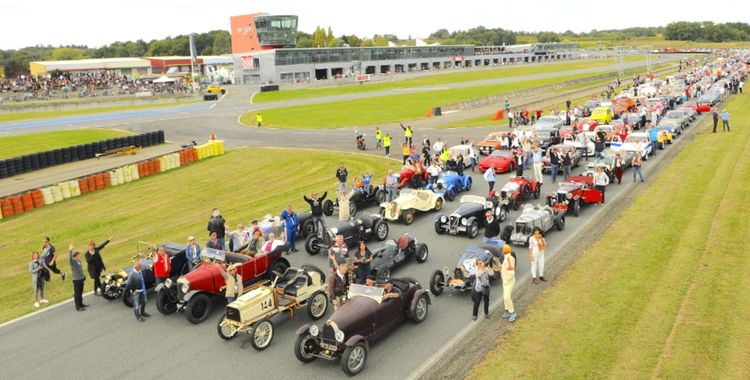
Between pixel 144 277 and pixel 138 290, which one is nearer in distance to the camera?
pixel 138 290

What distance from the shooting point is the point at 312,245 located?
17562 mm

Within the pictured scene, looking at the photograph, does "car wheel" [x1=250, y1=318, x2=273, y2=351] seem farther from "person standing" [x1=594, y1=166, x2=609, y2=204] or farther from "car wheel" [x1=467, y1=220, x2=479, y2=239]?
"person standing" [x1=594, y1=166, x2=609, y2=204]

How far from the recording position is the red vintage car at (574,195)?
1986cm

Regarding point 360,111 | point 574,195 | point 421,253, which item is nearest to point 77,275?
point 421,253

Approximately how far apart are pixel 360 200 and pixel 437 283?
8.91 meters

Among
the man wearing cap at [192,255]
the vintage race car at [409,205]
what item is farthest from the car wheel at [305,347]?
the vintage race car at [409,205]

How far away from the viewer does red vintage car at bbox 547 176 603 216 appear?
782 inches

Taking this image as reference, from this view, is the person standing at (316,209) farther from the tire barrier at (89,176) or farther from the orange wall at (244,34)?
the orange wall at (244,34)

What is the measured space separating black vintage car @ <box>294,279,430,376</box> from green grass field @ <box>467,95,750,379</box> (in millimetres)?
2064

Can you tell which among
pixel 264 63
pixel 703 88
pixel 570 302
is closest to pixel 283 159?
pixel 570 302

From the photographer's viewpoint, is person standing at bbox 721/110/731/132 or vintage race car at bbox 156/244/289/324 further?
person standing at bbox 721/110/731/132

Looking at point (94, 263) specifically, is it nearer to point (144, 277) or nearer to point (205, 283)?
point (144, 277)

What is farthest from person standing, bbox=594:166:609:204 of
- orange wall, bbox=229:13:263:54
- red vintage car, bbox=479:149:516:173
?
orange wall, bbox=229:13:263:54

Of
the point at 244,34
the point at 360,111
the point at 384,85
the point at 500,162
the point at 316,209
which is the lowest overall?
the point at 500,162
